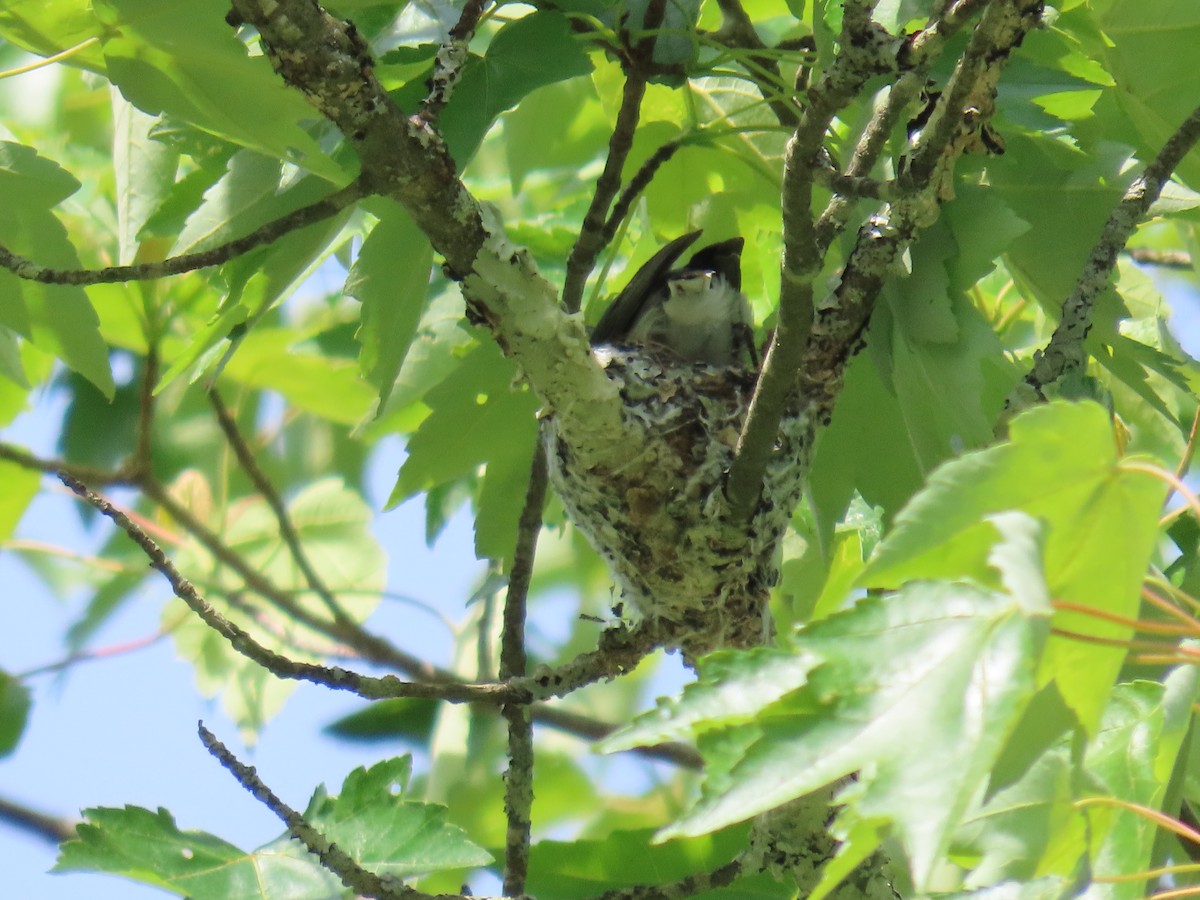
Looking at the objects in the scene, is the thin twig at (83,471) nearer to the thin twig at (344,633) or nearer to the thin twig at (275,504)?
the thin twig at (344,633)

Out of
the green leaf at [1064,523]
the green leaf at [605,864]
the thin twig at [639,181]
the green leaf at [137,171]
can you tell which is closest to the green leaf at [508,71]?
the thin twig at [639,181]

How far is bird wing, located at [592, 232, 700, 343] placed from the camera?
3082mm

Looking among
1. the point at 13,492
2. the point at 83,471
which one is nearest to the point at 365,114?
the point at 83,471

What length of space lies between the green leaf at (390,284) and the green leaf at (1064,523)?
1.31m

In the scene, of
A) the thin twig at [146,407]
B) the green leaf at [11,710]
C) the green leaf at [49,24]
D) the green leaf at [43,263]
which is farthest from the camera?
the green leaf at [11,710]

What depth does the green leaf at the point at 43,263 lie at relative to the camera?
2.09m

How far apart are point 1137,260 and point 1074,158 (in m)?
2.43

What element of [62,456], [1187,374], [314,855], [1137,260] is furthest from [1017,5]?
[62,456]

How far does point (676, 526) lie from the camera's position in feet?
7.88

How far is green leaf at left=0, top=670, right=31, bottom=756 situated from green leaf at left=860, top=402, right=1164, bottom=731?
325cm

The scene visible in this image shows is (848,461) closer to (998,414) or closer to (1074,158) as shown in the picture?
(998,414)

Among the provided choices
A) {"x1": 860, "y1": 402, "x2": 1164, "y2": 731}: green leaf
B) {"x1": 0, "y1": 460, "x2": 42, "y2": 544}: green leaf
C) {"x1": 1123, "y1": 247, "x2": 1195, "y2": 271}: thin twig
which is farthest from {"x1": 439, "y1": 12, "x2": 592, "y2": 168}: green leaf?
{"x1": 1123, "y1": 247, "x2": 1195, "y2": 271}: thin twig

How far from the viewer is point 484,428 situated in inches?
111

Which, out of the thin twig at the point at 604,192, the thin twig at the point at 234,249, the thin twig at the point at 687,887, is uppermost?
the thin twig at the point at 604,192
